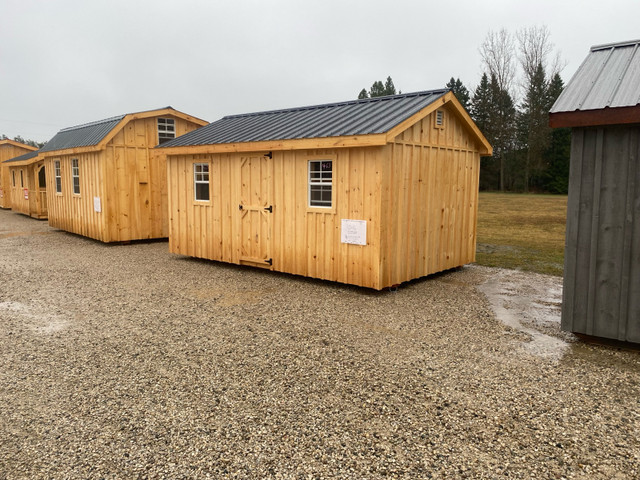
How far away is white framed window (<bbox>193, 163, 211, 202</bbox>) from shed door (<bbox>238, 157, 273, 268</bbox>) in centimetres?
130

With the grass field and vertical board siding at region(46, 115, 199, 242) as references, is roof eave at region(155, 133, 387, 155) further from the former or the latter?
the grass field

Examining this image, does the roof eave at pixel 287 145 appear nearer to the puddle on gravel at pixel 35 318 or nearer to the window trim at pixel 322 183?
the window trim at pixel 322 183

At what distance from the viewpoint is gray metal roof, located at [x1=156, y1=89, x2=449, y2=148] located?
320 inches

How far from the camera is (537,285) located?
346 inches

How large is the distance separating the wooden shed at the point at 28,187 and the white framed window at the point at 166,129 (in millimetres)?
8964

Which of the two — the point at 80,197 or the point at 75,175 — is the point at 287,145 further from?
the point at 75,175

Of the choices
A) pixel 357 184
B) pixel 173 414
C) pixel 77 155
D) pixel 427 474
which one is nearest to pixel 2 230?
pixel 77 155

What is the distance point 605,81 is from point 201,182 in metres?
7.95

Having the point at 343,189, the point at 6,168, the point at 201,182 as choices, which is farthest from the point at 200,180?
the point at 6,168

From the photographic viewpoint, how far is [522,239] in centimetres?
1491

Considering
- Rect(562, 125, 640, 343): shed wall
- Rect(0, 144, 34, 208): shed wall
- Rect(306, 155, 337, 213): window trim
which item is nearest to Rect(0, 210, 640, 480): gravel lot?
Rect(562, 125, 640, 343): shed wall

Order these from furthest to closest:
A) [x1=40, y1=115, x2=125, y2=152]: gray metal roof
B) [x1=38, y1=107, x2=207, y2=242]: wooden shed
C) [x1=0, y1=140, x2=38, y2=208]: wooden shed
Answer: [x1=0, y1=140, x2=38, y2=208]: wooden shed < [x1=40, y1=115, x2=125, y2=152]: gray metal roof < [x1=38, y1=107, x2=207, y2=242]: wooden shed

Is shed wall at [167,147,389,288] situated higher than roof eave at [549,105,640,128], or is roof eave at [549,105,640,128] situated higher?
roof eave at [549,105,640,128]

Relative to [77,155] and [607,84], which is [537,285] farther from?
[77,155]
